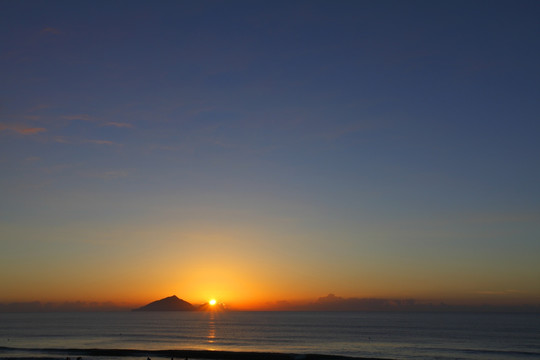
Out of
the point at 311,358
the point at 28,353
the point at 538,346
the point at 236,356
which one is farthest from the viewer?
the point at 538,346

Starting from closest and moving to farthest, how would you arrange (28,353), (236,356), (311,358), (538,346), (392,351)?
(311,358) < (236,356) < (28,353) < (392,351) < (538,346)

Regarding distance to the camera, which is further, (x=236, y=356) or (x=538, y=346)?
(x=538, y=346)

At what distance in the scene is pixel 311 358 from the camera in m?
67.9

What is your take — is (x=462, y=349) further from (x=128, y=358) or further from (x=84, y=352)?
(x=84, y=352)

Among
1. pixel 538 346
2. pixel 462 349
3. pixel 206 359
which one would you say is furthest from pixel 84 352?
pixel 538 346

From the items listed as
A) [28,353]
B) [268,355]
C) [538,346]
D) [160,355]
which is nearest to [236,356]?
[268,355]

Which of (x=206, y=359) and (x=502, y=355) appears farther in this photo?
(x=502, y=355)

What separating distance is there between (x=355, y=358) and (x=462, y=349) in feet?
107

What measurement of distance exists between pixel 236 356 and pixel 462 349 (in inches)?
1849

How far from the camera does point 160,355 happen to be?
7419 centimetres

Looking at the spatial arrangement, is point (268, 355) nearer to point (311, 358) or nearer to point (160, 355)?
point (311, 358)

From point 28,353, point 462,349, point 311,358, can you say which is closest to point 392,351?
point 462,349

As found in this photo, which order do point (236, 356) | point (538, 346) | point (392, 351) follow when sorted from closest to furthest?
point (236, 356), point (392, 351), point (538, 346)

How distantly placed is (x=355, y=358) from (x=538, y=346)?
54.2m
